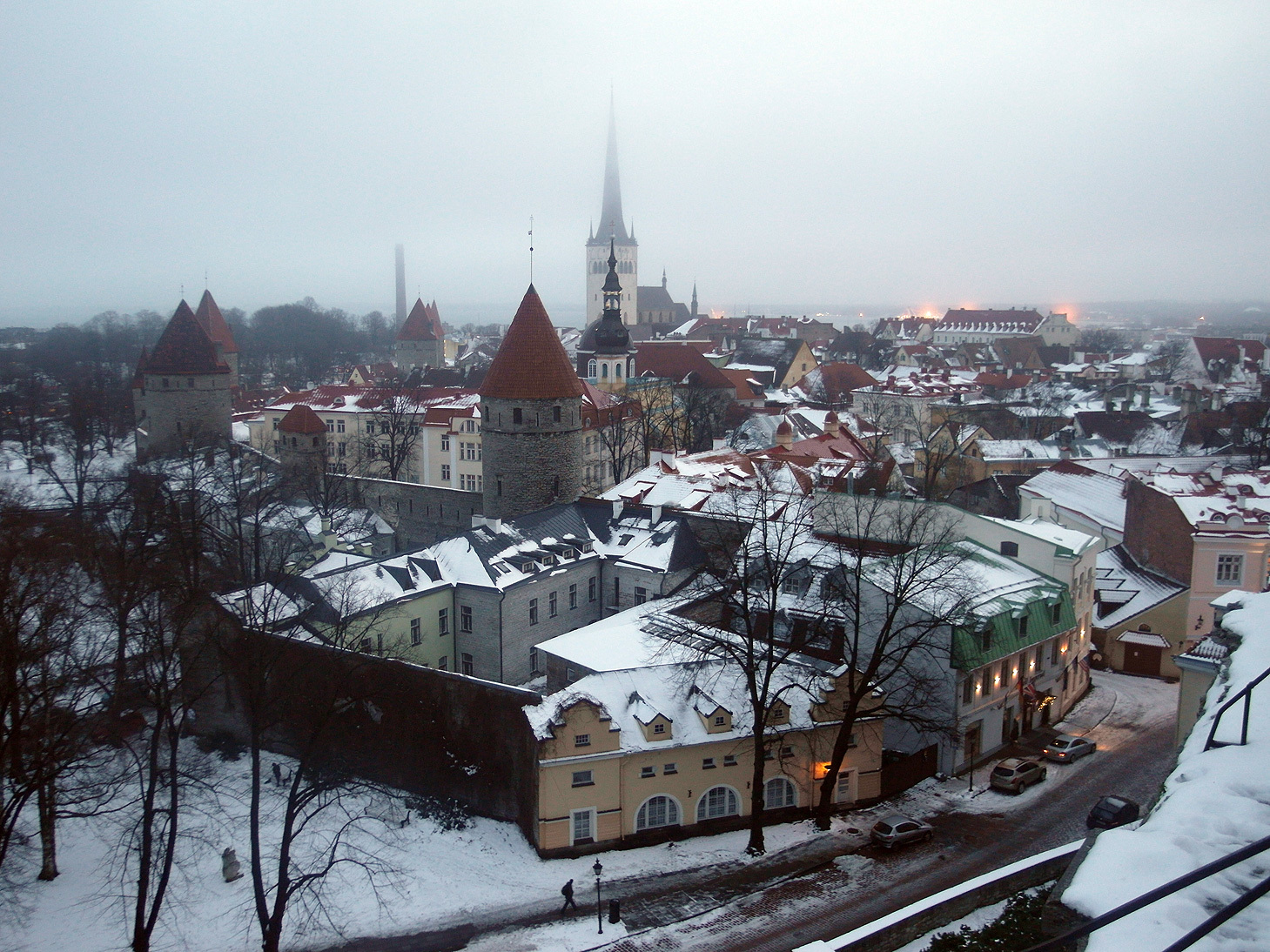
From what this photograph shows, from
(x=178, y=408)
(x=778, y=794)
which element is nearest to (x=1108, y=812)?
(x=778, y=794)

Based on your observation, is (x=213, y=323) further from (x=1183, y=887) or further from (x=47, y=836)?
(x=1183, y=887)

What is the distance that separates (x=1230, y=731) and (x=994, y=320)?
4649 inches

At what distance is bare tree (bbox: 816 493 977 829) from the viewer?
696 inches

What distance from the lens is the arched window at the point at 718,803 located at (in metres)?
17.8

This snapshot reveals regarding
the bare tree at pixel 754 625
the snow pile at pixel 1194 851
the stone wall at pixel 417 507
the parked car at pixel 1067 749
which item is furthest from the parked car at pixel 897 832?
the stone wall at pixel 417 507

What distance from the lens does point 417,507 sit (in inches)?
1330

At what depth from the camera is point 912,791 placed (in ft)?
63.5

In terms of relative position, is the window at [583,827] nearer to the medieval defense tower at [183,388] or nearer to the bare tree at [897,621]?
the bare tree at [897,621]

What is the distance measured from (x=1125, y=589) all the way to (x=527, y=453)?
1762cm

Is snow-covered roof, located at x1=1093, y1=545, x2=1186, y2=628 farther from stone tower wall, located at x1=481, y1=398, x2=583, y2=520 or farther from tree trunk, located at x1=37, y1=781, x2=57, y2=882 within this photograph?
tree trunk, located at x1=37, y1=781, x2=57, y2=882

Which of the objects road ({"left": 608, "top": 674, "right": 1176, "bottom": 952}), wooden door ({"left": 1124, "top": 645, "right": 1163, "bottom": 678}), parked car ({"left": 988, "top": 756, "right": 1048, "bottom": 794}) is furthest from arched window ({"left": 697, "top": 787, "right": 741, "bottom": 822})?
wooden door ({"left": 1124, "top": 645, "right": 1163, "bottom": 678})

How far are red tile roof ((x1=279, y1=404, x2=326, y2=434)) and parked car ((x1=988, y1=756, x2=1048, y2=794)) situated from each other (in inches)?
1283

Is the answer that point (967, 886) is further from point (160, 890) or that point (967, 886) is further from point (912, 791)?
point (160, 890)

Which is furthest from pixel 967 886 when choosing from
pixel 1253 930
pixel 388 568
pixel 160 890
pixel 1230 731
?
pixel 388 568
